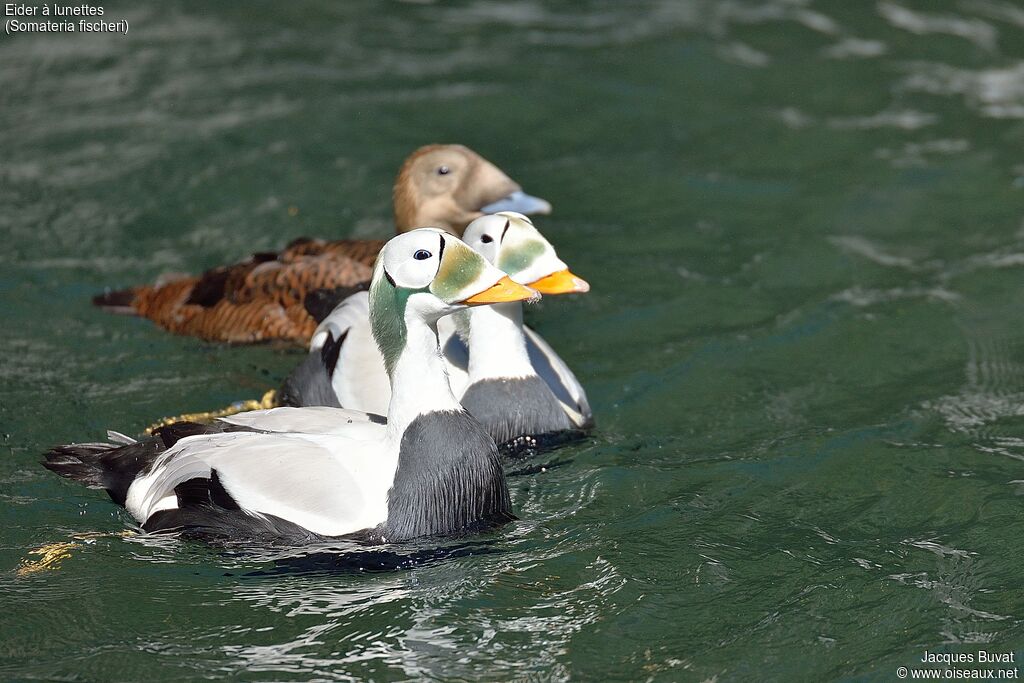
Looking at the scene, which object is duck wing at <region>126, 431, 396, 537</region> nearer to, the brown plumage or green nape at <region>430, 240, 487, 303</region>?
green nape at <region>430, 240, 487, 303</region>

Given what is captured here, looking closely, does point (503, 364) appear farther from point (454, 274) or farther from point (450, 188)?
point (450, 188)

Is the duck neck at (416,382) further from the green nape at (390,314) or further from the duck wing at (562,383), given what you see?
the duck wing at (562,383)

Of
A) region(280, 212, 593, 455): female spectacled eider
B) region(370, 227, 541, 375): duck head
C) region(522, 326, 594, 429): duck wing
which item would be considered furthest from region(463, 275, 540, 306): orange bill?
region(522, 326, 594, 429): duck wing

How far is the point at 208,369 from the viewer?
24.1 ft

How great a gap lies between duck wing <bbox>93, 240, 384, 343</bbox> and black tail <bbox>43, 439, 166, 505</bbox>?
183 centimetres

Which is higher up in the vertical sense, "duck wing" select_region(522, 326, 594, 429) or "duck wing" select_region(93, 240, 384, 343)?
"duck wing" select_region(93, 240, 384, 343)

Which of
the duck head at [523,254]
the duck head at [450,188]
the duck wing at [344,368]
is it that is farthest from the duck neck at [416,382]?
the duck head at [450,188]

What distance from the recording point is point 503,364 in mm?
6191

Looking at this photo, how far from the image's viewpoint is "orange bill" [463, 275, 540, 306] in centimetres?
522

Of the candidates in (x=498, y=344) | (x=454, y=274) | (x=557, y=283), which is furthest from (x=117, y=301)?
(x=454, y=274)

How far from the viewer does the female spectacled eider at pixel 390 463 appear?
518 cm

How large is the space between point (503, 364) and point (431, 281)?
3.43 feet

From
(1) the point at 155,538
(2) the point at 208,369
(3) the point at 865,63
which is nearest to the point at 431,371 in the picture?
(1) the point at 155,538

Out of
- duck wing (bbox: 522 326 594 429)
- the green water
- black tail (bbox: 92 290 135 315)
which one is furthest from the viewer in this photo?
black tail (bbox: 92 290 135 315)
